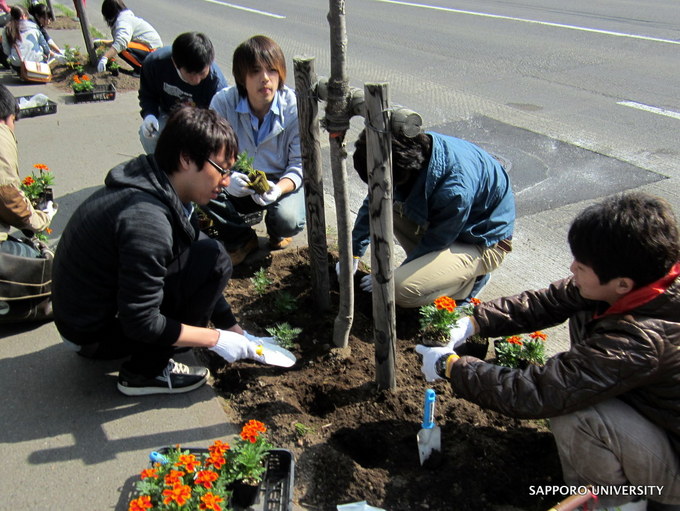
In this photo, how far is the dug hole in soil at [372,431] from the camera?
226 centimetres

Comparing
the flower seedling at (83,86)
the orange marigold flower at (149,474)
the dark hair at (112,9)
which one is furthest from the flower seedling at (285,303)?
the dark hair at (112,9)

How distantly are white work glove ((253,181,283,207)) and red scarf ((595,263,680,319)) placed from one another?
2181 millimetres

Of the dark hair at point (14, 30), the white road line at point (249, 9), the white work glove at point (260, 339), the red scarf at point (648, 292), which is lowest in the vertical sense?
the white work glove at point (260, 339)

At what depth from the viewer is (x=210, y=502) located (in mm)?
1846

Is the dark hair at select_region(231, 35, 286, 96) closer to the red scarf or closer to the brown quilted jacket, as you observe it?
the brown quilted jacket

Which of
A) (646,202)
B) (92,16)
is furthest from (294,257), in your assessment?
(92,16)

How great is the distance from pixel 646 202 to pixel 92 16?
14.8m

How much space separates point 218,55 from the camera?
9703mm

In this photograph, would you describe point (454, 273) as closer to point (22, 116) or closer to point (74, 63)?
point (22, 116)

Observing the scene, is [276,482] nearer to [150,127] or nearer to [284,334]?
[284,334]

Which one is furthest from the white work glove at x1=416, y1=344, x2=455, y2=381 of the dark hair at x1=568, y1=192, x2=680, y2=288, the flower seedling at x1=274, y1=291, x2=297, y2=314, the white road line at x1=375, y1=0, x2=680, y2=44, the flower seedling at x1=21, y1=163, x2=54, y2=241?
the white road line at x1=375, y1=0, x2=680, y2=44

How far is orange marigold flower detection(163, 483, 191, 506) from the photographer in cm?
184

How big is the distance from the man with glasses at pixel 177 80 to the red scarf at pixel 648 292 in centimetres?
337

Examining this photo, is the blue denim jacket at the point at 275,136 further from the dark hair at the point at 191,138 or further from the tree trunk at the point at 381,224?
the tree trunk at the point at 381,224
